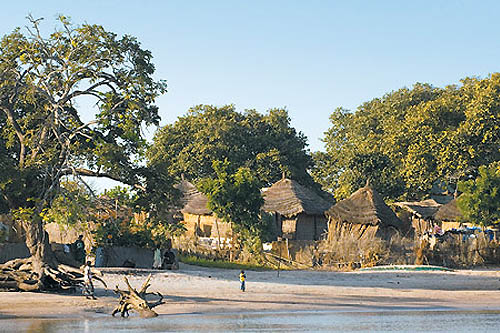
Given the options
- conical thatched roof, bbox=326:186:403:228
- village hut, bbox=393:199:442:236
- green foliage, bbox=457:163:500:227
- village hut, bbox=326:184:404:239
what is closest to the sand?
village hut, bbox=326:184:404:239

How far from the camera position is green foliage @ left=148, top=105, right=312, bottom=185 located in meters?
63.6

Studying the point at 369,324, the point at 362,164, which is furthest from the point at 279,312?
the point at 362,164

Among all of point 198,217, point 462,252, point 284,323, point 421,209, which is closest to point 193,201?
point 198,217

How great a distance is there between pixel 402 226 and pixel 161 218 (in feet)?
69.3

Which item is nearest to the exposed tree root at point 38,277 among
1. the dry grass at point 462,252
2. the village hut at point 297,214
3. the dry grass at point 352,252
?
the dry grass at point 352,252

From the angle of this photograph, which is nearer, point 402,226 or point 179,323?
point 179,323

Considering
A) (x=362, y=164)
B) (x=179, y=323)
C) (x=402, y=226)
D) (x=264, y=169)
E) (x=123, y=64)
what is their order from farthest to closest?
(x=264, y=169)
(x=362, y=164)
(x=402, y=226)
(x=123, y=64)
(x=179, y=323)

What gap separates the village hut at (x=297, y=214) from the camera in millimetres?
47656

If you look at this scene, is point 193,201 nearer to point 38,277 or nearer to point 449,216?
point 449,216

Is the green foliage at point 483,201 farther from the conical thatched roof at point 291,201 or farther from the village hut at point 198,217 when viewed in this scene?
the village hut at point 198,217

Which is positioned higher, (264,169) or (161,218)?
(264,169)

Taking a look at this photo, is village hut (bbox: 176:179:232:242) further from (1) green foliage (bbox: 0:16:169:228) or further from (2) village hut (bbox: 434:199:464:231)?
(1) green foliage (bbox: 0:16:169:228)

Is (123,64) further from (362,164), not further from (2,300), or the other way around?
(362,164)

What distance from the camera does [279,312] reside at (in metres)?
22.8
